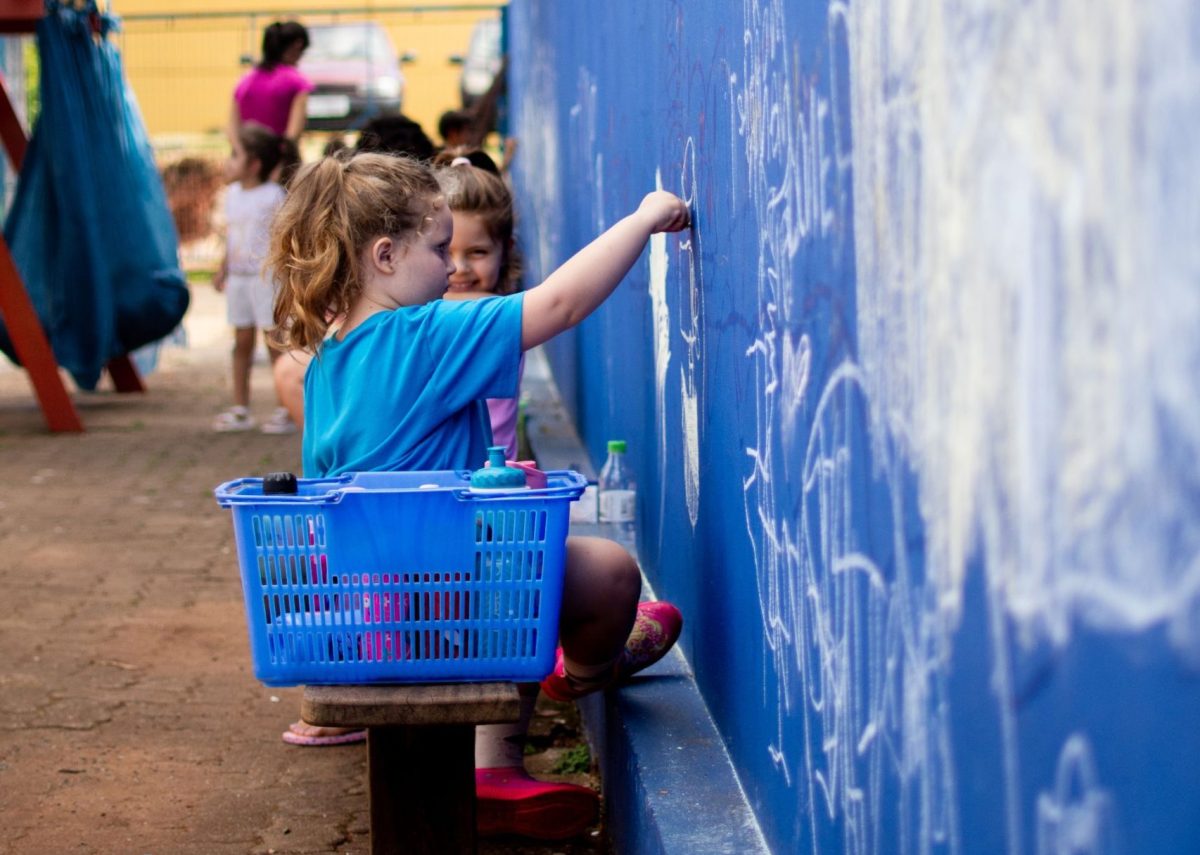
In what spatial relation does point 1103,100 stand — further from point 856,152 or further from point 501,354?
point 501,354

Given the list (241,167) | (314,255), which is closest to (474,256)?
(314,255)

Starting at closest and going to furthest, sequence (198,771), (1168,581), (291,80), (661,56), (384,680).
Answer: (1168,581) < (384,680) < (661,56) < (198,771) < (291,80)

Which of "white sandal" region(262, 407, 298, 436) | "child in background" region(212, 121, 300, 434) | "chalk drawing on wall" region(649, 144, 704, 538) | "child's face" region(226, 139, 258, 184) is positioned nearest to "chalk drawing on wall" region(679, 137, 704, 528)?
"chalk drawing on wall" region(649, 144, 704, 538)

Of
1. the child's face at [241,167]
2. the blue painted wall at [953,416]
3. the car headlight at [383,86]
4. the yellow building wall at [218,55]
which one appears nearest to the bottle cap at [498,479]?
the blue painted wall at [953,416]

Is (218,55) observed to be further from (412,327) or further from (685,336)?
(412,327)

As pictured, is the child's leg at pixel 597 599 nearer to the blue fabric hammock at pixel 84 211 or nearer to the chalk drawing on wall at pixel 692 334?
the chalk drawing on wall at pixel 692 334

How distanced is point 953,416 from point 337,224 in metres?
1.82

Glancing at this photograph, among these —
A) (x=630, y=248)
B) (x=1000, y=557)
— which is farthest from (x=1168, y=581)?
(x=630, y=248)

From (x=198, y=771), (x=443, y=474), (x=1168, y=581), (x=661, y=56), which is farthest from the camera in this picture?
(x=198, y=771)

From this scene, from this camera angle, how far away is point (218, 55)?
73.5ft

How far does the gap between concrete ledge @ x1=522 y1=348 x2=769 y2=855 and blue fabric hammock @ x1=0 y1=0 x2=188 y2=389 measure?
6.44 meters

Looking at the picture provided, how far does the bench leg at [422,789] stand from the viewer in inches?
117

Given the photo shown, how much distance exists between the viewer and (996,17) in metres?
1.40

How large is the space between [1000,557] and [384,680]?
1564mm
